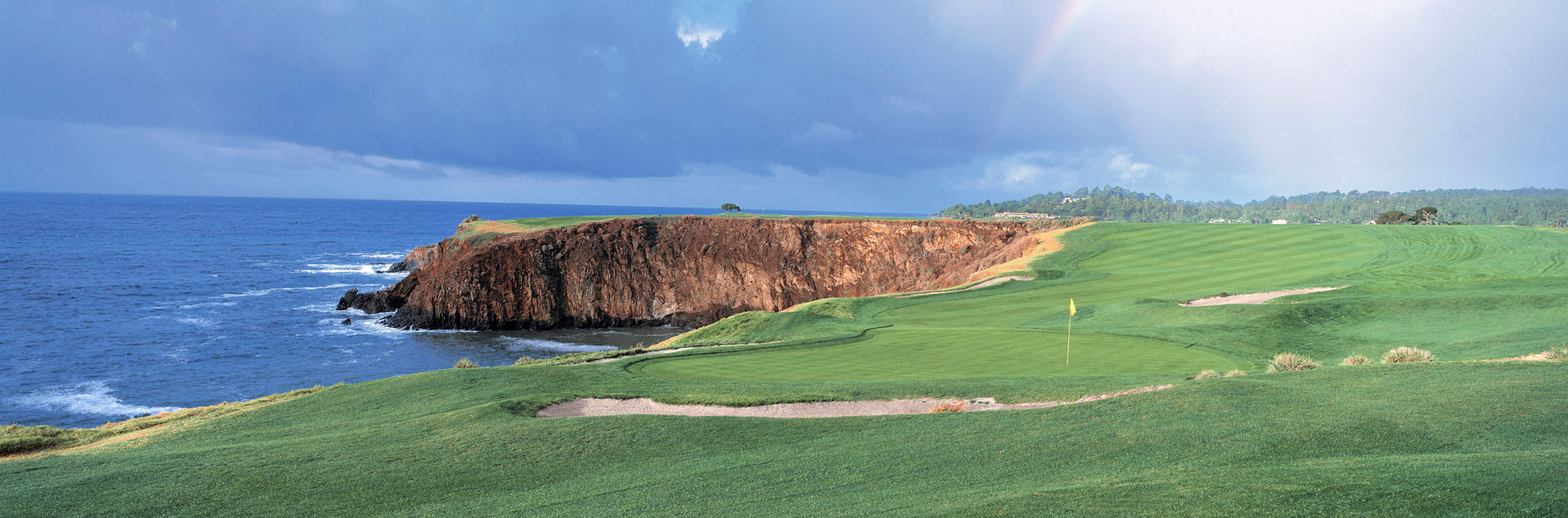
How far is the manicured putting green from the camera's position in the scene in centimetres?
1762

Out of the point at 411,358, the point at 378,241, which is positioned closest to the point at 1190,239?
the point at 411,358

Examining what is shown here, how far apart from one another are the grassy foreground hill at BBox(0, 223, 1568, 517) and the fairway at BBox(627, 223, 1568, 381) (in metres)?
0.22

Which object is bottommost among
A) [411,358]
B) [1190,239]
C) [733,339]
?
[411,358]

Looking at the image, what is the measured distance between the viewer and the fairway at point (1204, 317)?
18.5 m

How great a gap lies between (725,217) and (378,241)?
277 feet

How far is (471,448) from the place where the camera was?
1087 cm

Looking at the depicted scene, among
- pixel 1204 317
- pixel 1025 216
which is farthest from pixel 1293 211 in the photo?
pixel 1204 317

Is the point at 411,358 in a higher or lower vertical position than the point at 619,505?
lower

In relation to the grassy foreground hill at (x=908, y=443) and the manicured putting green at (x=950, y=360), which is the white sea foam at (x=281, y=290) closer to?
the grassy foreground hill at (x=908, y=443)

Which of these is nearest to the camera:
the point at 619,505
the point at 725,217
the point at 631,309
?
the point at 619,505

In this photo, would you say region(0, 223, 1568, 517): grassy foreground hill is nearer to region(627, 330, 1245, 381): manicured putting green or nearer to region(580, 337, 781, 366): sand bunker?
region(627, 330, 1245, 381): manicured putting green

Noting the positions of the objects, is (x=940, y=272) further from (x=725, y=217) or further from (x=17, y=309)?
(x=17, y=309)

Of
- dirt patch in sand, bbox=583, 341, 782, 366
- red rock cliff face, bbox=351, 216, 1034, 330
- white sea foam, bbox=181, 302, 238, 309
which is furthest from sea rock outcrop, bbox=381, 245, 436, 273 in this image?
dirt patch in sand, bbox=583, 341, 782, 366

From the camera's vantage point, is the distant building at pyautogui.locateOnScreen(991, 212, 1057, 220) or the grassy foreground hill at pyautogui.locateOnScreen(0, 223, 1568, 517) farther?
the distant building at pyautogui.locateOnScreen(991, 212, 1057, 220)
